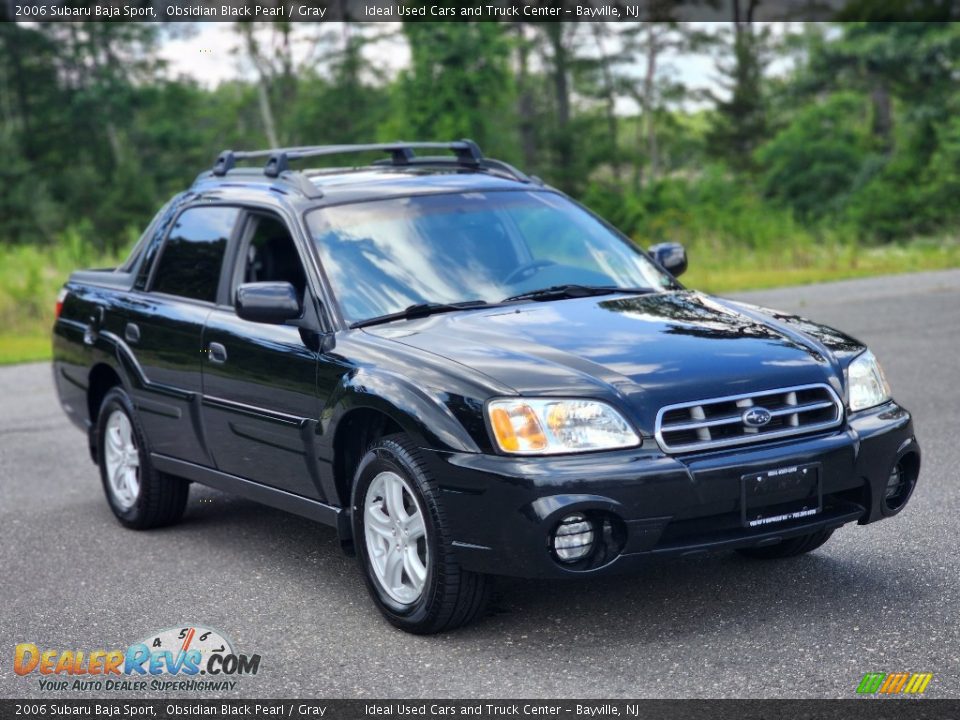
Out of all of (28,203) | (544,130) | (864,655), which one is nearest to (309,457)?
(864,655)

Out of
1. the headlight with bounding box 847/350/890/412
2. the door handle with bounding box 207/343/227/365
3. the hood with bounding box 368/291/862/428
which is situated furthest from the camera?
the door handle with bounding box 207/343/227/365

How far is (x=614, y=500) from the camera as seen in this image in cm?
458

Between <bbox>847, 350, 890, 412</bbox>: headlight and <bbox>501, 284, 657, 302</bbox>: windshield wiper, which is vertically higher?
<bbox>501, 284, 657, 302</bbox>: windshield wiper

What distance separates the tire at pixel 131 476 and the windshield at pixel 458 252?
185 cm

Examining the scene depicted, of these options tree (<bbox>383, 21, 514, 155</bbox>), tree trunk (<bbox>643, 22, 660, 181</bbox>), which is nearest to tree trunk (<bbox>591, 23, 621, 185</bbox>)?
tree trunk (<bbox>643, 22, 660, 181</bbox>)

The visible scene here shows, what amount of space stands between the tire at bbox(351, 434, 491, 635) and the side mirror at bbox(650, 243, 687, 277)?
7.43 ft

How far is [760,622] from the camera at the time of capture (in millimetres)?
5051

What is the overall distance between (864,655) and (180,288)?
155 inches

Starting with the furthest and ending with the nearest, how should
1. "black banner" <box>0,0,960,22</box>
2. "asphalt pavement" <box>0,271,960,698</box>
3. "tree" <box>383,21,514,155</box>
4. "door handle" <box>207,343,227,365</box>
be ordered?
"black banner" <box>0,0,960,22</box>, "tree" <box>383,21,514,155</box>, "door handle" <box>207,343,227,365</box>, "asphalt pavement" <box>0,271,960,698</box>

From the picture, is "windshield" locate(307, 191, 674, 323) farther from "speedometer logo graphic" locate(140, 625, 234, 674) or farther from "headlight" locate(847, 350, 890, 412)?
"speedometer logo graphic" locate(140, 625, 234, 674)

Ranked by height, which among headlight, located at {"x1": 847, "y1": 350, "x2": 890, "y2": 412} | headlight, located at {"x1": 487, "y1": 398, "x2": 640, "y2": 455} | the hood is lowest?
headlight, located at {"x1": 847, "y1": 350, "x2": 890, "y2": 412}

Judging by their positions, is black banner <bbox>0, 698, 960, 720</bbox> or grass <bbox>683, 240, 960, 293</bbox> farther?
grass <bbox>683, 240, 960, 293</bbox>

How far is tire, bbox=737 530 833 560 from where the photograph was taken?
19.2 feet

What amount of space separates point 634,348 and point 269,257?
2454mm
